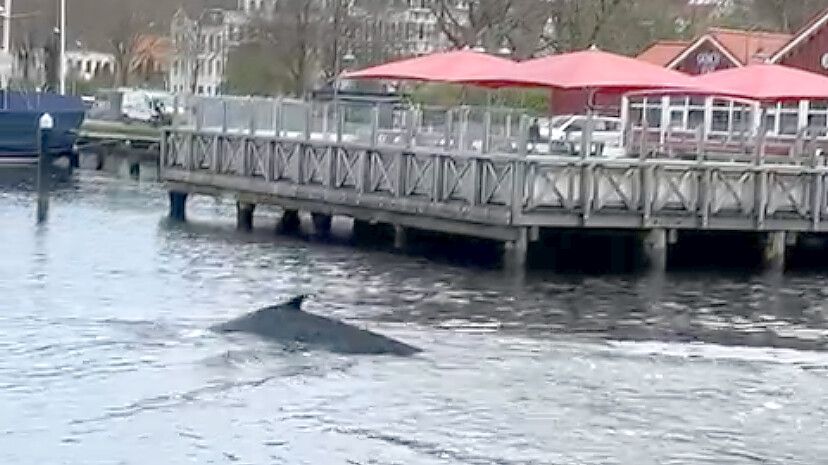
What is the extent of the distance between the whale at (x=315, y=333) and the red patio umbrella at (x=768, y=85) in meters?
14.9

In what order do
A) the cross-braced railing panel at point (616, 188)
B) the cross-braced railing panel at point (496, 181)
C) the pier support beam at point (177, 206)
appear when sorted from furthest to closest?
1. the pier support beam at point (177, 206)
2. the cross-braced railing panel at point (616, 188)
3. the cross-braced railing panel at point (496, 181)

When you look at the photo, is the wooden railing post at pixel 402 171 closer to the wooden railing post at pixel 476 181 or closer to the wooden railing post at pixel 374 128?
the wooden railing post at pixel 374 128

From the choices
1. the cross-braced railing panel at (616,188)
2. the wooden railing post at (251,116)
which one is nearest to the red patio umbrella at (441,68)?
the wooden railing post at (251,116)

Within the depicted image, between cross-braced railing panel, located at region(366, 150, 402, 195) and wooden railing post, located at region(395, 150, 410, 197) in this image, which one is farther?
cross-braced railing panel, located at region(366, 150, 402, 195)

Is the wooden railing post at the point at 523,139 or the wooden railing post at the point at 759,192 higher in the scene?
the wooden railing post at the point at 523,139

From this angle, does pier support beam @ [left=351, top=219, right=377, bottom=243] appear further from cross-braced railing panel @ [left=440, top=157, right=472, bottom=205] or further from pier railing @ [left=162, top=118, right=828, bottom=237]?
cross-braced railing panel @ [left=440, top=157, right=472, bottom=205]

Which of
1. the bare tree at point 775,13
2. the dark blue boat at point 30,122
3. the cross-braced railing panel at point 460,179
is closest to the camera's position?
the cross-braced railing panel at point 460,179

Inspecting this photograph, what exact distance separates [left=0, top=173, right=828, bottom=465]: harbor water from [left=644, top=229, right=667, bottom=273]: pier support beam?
27.8 inches

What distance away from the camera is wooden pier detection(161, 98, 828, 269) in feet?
101

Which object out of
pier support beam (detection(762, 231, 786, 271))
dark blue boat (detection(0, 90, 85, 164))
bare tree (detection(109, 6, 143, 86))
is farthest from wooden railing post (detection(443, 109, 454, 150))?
bare tree (detection(109, 6, 143, 86))

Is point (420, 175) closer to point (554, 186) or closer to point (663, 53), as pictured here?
point (554, 186)

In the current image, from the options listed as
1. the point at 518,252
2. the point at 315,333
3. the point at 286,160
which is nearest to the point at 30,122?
the point at 286,160

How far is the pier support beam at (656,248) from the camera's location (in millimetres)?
32188

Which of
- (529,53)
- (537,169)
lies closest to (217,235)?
(537,169)
